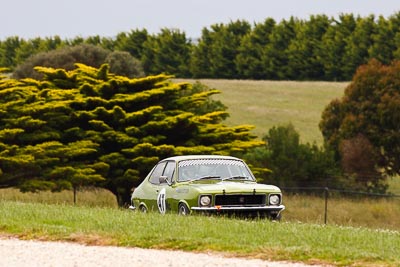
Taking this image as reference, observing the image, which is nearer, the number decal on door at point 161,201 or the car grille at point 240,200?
the car grille at point 240,200

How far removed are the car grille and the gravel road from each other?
15.3ft

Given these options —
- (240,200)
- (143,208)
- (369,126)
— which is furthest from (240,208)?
(369,126)

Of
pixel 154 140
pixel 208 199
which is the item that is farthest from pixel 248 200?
pixel 154 140

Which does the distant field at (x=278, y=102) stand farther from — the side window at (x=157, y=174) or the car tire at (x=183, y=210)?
the car tire at (x=183, y=210)

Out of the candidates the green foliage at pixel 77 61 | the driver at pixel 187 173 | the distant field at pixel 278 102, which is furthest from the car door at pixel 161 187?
the distant field at pixel 278 102

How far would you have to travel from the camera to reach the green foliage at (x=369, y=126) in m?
46.6

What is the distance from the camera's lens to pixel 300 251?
1235 cm

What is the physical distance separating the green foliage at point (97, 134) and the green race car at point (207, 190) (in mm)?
15762

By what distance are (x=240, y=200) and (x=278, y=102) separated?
193 feet

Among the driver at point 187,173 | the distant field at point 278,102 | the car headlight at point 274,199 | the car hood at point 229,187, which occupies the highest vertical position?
the driver at point 187,173

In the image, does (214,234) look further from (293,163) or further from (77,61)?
(77,61)

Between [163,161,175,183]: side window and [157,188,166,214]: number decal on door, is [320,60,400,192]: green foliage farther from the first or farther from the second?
[157,188,166,214]: number decal on door

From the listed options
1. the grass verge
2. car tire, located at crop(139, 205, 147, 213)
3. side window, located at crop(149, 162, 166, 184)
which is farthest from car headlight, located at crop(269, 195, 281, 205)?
car tire, located at crop(139, 205, 147, 213)

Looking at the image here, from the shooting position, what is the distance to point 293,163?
4478cm
